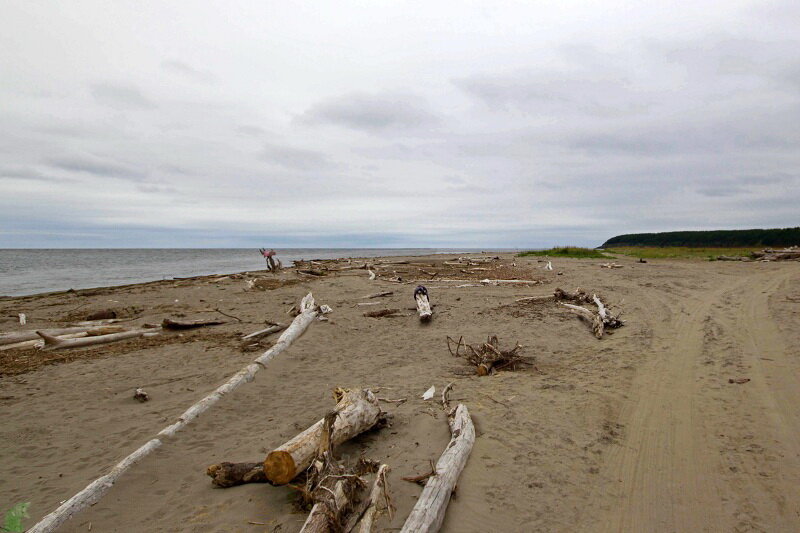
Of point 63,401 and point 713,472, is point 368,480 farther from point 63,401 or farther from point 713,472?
point 63,401

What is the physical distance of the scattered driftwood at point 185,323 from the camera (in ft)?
38.8

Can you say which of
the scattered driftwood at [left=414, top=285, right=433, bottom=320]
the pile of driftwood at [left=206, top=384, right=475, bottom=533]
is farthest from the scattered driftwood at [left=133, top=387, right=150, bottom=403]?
the scattered driftwood at [left=414, top=285, right=433, bottom=320]

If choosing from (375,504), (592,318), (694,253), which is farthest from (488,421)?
(694,253)

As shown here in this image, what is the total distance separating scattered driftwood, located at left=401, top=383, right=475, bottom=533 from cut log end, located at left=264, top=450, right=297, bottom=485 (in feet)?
4.02

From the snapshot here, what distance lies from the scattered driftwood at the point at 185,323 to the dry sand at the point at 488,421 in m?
0.65

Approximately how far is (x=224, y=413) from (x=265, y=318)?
7133mm

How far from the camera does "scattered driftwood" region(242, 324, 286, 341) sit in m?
10.5

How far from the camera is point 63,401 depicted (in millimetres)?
6805

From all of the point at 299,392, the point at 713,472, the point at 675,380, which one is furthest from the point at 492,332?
the point at 713,472

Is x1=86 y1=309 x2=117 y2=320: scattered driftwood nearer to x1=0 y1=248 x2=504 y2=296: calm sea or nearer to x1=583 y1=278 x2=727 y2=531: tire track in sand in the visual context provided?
x1=0 y1=248 x2=504 y2=296: calm sea

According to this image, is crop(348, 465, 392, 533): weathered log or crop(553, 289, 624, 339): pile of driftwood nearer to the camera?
crop(348, 465, 392, 533): weathered log

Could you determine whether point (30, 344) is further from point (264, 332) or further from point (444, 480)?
point (444, 480)

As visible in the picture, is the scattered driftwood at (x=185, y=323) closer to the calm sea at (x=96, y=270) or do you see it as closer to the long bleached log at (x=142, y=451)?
the long bleached log at (x=142, y=451)

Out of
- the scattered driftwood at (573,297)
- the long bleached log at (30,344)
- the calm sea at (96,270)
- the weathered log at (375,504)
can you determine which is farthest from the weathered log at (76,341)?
the calm sea at (96,270)
